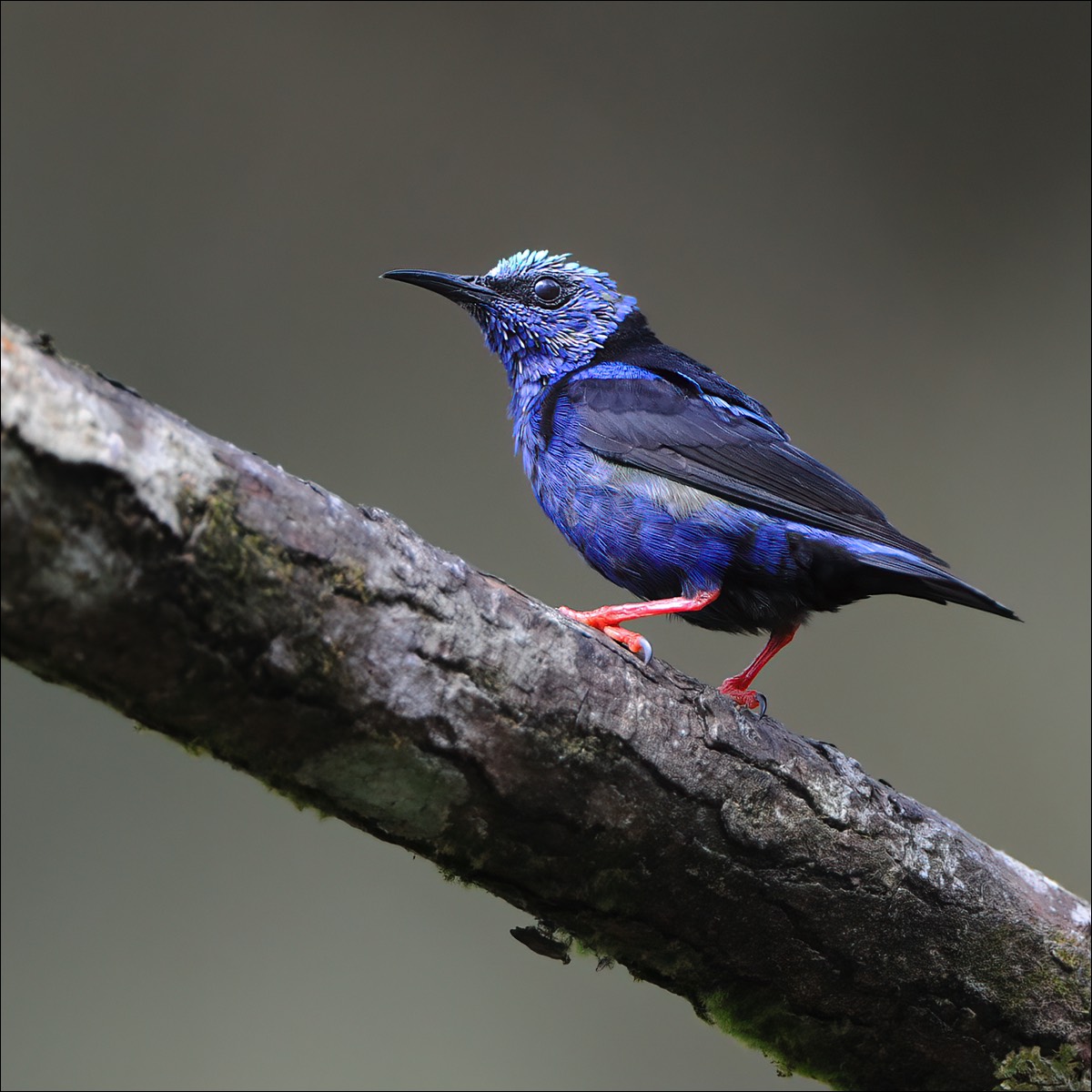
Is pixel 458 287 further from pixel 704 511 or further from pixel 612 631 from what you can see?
pixel 612 631

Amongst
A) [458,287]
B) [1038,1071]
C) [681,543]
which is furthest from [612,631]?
[458,287]

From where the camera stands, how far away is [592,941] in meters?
1.87

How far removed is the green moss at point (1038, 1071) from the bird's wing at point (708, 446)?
101 cm

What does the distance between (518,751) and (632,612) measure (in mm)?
917

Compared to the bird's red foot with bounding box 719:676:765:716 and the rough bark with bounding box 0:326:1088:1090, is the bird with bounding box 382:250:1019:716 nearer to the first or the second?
the bird's red foot with bounding box 719:676:765:716

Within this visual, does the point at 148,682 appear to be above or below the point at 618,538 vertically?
below

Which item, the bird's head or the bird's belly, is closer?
the bird's belly

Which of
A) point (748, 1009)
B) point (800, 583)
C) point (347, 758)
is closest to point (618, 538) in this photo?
point (800, 583)

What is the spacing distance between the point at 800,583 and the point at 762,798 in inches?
33.0

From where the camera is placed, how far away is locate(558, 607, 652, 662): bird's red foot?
80.1 inches

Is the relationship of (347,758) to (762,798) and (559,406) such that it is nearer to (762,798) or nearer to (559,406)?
(762,798)

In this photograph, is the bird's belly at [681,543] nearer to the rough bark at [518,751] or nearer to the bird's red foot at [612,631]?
the bird's red foot at [612,631]

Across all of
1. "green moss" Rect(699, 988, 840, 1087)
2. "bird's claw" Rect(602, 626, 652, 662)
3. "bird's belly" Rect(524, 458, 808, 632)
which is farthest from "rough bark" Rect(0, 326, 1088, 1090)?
"bird's belly" Rect(524, 458, 808, 632)

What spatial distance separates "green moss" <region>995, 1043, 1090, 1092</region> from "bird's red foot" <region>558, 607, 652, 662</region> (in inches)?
42.3
